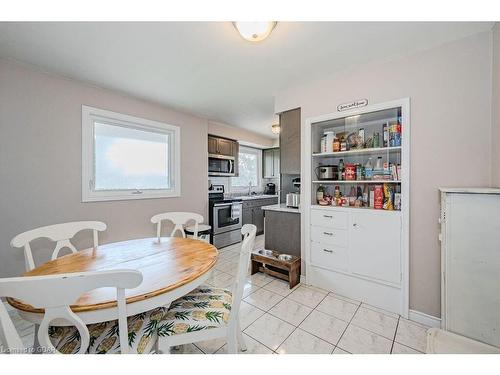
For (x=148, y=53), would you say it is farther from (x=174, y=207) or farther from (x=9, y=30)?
(x=174, y=207)

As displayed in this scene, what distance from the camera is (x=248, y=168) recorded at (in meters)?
5.55

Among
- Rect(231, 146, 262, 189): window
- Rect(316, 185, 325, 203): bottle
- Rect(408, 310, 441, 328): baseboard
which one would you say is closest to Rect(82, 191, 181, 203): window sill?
Rect(231, 146, 262, 189): window

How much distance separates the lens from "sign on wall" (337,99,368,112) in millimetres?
2092

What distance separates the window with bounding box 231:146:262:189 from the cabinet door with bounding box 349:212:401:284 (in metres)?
3.37

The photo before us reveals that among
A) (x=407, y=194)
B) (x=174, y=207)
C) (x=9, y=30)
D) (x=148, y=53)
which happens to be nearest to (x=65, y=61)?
(x=9, y=30)

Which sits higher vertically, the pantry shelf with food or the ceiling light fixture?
the ceiling light fixture

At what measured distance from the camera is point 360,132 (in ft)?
7.62

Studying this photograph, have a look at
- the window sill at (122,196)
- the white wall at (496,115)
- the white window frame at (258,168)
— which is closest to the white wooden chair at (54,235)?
the window sill at (122,196)

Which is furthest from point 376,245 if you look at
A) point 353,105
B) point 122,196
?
point 122,196

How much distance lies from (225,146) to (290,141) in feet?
6.42

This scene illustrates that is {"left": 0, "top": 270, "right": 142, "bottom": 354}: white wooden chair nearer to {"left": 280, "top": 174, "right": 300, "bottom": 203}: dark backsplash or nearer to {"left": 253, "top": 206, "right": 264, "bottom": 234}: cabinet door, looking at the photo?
{"left": 280, "top": 174, "right": 300, "bottom": 203}: dark backsplash

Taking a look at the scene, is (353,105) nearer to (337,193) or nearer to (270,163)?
(337,193)

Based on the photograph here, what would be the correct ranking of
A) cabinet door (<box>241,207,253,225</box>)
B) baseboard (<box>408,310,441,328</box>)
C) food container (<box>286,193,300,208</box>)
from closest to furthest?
baseboard (<box>408,310,441,328</box>)
food container (<box>286,193,300,208</box>)
cabinet door (<box>241,207,253,225</box>)

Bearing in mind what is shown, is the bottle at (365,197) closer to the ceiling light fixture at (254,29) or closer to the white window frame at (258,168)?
the ceiling light fixture at (254,29)
